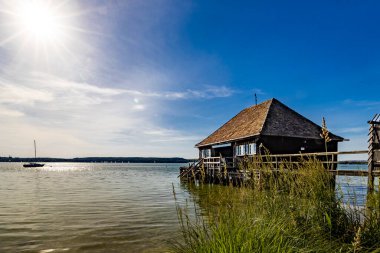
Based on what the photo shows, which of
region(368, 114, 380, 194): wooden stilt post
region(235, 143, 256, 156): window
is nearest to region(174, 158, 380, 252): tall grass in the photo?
region(368, 114, 380, 194): wooden stilt post

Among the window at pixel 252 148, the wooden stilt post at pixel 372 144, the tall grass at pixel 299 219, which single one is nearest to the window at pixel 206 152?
the window at pixel 252 148

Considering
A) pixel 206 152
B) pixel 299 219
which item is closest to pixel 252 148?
pixel 206 152

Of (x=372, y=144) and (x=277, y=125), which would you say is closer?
(x=372, y=144)

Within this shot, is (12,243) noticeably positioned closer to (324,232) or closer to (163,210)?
(163,210)

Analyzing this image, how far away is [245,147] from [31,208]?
16.1 meters

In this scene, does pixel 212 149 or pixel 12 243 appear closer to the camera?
pixel 12 243

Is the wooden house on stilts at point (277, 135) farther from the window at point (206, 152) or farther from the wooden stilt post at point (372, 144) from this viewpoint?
the wooden stilt post at point (372, 144)

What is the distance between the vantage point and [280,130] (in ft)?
70.7

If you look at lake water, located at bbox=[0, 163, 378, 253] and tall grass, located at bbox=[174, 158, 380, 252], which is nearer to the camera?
tall grass, located at bbox=[174, 158, 380, 252]

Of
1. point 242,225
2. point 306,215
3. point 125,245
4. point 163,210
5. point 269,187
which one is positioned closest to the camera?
point 242,225

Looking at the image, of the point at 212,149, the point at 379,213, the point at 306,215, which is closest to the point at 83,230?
the point at 306,215

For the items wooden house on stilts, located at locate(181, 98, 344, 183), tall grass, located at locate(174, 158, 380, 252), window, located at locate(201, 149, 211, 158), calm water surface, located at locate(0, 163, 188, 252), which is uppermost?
wooden house on stilts, located at locate(181, 98, 344, 183)

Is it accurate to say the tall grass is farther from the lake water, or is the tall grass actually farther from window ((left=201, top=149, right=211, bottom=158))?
window ((left=201, top=149, right=211, bottom=158))

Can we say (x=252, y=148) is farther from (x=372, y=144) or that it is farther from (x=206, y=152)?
(x=372, y=144)
